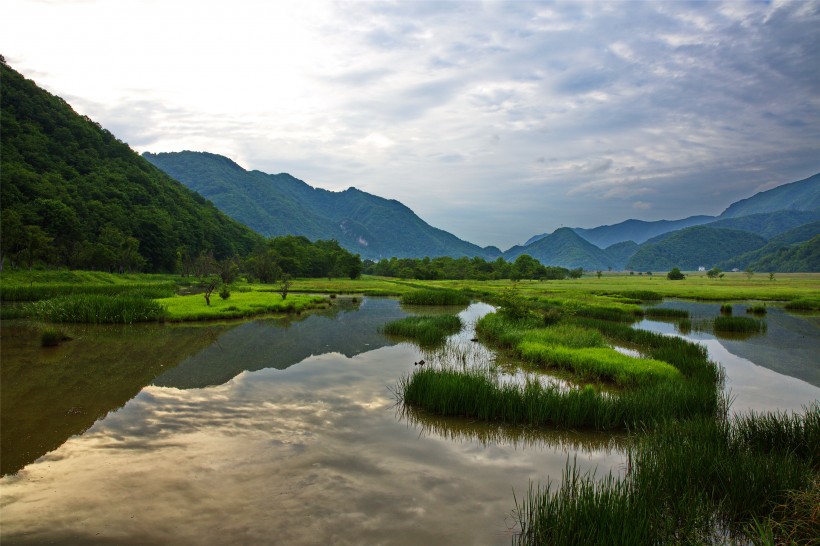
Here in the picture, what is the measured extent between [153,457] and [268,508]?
3521 millimetres

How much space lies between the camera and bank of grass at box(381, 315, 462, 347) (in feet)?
79.2

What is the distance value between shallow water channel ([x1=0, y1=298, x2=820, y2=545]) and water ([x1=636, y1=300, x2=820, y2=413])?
0.20 metres

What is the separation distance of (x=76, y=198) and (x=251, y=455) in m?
88.1

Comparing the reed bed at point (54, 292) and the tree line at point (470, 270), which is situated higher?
the tree line at point (470, 270)

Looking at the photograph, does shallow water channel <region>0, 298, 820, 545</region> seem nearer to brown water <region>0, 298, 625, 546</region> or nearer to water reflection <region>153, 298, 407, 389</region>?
brown water <region>0, 298, 625, 546</region>

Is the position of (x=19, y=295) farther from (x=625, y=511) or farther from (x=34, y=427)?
(x=625, y=511)

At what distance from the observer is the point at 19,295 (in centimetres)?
3659

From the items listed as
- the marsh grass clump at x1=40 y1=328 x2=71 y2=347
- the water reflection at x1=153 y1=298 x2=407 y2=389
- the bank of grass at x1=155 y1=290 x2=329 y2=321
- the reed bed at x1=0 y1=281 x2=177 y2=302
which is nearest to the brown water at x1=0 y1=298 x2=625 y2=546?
the water reflection at x1=153 y1=298 x2=407 y2=389

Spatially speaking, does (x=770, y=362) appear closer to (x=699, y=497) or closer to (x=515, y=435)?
(x=515, y=435)

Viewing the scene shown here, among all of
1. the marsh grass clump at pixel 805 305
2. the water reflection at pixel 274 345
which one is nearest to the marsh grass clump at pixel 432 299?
the water reflection at pixel 274 345

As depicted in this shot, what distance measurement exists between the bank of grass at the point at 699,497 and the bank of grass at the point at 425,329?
50.0 ft

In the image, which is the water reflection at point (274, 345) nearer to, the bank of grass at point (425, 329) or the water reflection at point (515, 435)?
the bank of grass at point (425, 329)

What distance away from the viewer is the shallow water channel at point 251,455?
6.69 m

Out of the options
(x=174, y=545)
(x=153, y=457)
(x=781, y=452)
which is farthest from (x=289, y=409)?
(x=781, y=452)
